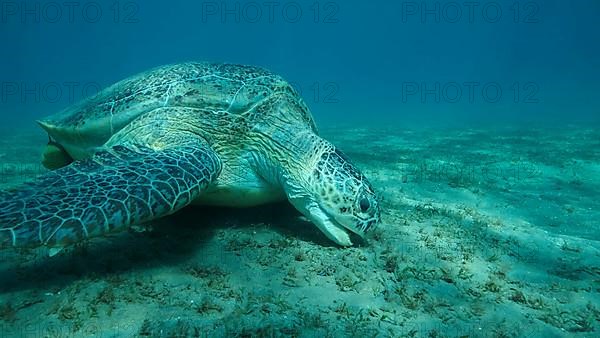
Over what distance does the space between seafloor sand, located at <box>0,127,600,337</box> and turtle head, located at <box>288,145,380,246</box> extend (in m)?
0.25

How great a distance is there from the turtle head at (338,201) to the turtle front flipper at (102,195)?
1.08 metres

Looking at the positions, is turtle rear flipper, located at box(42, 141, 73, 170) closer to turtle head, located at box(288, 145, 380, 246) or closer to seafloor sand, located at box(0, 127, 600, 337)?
seafloor sand, located at box(0, 127, 600, 337)

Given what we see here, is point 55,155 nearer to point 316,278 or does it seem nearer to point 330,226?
point 330,226

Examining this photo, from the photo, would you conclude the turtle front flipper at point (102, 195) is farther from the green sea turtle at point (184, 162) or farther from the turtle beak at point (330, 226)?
the turtle beak at point (330, 226)

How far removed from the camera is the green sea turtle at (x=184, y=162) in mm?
2498

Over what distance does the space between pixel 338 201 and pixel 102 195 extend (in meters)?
2.18

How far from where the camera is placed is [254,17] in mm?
179250

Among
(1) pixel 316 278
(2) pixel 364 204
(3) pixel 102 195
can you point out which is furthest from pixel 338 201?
(3) pixel 102 195

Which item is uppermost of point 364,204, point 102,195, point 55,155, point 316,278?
point 102,195

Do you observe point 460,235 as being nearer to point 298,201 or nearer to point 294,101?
point 298,201

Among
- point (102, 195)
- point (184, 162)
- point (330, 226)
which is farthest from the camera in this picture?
point (330, 226)

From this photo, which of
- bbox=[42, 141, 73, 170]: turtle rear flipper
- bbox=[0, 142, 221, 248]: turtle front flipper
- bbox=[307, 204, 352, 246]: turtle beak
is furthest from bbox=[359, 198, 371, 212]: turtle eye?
bbox=[42, 141, 73, 170]: turtle rear flipper

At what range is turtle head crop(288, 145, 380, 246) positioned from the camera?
3.65m

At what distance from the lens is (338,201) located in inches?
143
